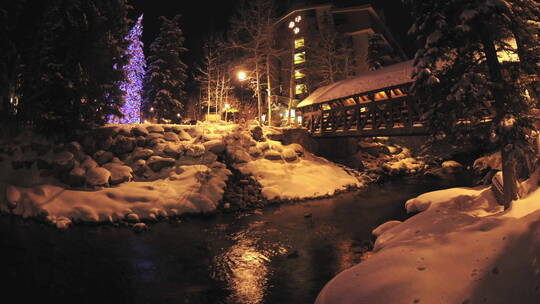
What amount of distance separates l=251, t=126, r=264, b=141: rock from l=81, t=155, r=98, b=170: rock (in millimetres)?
10434

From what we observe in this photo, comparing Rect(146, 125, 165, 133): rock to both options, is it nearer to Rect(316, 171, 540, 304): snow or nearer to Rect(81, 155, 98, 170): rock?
Rect(81, 155, 98, 170): rock

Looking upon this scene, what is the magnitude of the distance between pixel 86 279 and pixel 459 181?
67.7ft

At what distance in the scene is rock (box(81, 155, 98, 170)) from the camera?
15.3 m

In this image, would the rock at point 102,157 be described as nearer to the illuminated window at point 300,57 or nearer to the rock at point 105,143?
the rock at point 105,143

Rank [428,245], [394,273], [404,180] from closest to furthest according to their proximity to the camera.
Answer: [394,273] < [428,245] < [404,180]

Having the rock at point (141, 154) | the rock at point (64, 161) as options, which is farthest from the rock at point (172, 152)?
the rock at point (64, 161)

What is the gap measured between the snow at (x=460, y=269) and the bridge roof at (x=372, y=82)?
12.3m

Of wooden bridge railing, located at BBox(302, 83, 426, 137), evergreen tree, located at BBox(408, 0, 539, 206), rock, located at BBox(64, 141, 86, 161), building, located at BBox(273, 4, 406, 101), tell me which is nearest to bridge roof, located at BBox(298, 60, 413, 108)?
wooden bridge railing, located at BBox(302, 83, 426, 137)

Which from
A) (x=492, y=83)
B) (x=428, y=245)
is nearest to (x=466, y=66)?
(x=492, y=83)

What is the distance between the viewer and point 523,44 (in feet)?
27.3

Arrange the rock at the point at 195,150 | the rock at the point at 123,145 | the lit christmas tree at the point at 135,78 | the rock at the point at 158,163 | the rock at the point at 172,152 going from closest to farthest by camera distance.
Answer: the rock at the point at 158,163, the rock at the point at 123,145, the rock at the point at 172,152, the rock at the point at 195,150, the lit christmas tree at the point at 135,78

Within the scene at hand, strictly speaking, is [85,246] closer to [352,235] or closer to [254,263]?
[254,263]

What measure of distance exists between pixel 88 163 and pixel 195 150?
5611 millimetres

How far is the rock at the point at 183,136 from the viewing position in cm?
2057
